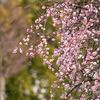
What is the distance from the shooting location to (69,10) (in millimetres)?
3559

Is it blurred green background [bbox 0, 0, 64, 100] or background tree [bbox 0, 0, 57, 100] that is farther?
blurred green background [bbox 0, 0, 64, 100]

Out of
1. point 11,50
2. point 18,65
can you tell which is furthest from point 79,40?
point 18,65

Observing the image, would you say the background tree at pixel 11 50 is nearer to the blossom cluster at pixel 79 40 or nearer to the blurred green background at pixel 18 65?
the blurred green background at pixel 18 65

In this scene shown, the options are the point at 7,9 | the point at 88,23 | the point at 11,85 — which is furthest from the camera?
the point at 11,85

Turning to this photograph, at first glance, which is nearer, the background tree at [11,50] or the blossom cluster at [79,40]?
the blossom cluster at [79,40]

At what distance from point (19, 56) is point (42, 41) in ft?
37.4

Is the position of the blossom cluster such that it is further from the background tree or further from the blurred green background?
the background tree

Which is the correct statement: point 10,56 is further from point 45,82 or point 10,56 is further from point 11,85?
point 45,82

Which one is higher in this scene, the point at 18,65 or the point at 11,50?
the point at 11,50

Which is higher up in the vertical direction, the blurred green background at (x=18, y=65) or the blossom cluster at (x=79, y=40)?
the blurred green background at (x=18, y=65)

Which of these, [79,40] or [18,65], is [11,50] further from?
[79,40]

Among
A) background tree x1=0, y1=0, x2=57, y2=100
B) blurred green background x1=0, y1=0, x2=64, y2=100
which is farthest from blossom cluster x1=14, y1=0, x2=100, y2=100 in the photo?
background tree x1=0, y1=0, x2=57, y2=100

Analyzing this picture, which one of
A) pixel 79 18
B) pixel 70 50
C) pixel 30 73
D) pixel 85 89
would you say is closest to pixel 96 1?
pixel 79 18

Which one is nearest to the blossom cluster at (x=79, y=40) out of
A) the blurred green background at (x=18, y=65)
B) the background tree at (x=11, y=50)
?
the blurred green background at (x=18, y=65)
